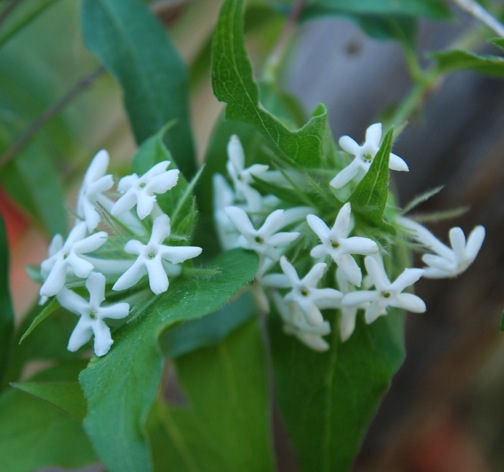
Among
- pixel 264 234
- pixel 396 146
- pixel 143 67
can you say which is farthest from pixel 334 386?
pixel 396 146

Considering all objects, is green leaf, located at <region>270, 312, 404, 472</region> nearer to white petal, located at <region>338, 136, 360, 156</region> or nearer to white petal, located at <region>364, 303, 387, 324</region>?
white petal, located at <region>364, 303, 387, 324</region>

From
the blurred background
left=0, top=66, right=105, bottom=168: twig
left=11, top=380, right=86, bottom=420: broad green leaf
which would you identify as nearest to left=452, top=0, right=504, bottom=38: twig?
the blurred background

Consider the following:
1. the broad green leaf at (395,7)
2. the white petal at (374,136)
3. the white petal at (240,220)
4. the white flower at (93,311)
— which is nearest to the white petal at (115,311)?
the white flower at (93,311)

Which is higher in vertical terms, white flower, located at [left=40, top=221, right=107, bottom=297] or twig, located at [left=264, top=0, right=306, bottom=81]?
white flower, located at [left=40, top=221, right=107, bottom=297]

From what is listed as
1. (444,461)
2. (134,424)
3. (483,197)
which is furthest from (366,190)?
(444,461)

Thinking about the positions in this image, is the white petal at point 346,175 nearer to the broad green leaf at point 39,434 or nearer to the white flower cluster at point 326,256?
the white flower cluster at point 326,256

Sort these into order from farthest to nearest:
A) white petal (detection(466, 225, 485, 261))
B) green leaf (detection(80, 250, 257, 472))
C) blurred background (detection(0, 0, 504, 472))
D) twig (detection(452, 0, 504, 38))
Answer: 1. blurred background (detection(0, 0, 504, 472))
2. twig (detection(452, 0, 504, 38))
3. white petal (detection(466, 225, 485, 261))
4. green leaf (detection(80, 250, 257, 472))

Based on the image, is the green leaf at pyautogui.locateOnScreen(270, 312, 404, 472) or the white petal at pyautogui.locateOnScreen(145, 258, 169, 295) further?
the green leaf at pyautogui.locateOnScreen(270, 312, 404, 472)
